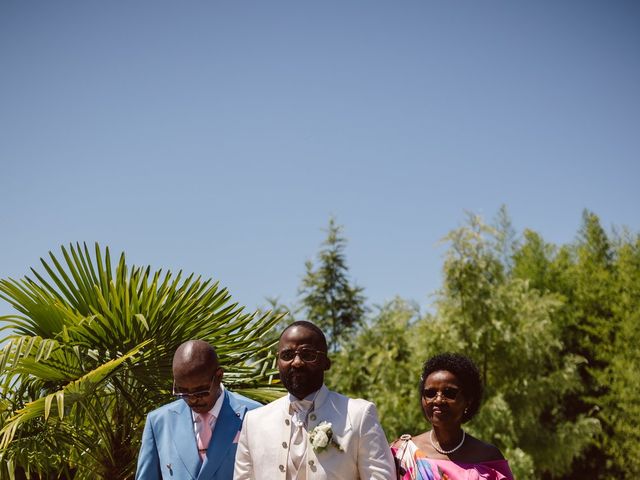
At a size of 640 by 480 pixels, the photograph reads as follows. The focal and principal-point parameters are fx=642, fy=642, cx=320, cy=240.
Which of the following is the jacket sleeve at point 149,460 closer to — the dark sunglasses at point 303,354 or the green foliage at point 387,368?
the dark sunglasses at point 303,354

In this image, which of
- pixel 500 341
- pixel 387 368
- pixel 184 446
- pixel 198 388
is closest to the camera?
pixel 198 388

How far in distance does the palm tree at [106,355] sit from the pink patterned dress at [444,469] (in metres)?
2.20

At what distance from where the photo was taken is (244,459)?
342 centimetres

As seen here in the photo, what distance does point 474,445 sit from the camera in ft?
12.5

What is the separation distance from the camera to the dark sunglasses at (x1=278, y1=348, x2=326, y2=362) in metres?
3.21

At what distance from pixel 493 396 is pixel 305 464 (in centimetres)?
1534

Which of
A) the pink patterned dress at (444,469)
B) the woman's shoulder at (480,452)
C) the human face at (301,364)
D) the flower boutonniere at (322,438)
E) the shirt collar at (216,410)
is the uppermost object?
the human face at (301,364)

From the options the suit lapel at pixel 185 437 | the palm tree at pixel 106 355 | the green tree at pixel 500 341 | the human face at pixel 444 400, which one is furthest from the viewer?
the green tree at pixel 500 341

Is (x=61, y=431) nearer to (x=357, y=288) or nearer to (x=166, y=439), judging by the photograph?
(x=166, y=439)

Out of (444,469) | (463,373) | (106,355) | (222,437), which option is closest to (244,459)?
(222,437)

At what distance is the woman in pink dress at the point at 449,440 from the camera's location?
3.69 meters

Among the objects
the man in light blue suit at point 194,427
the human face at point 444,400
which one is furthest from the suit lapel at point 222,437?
the human face at point 444,400

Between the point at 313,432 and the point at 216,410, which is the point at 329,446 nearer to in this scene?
the point at 313,432

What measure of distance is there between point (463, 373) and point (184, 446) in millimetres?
1678
